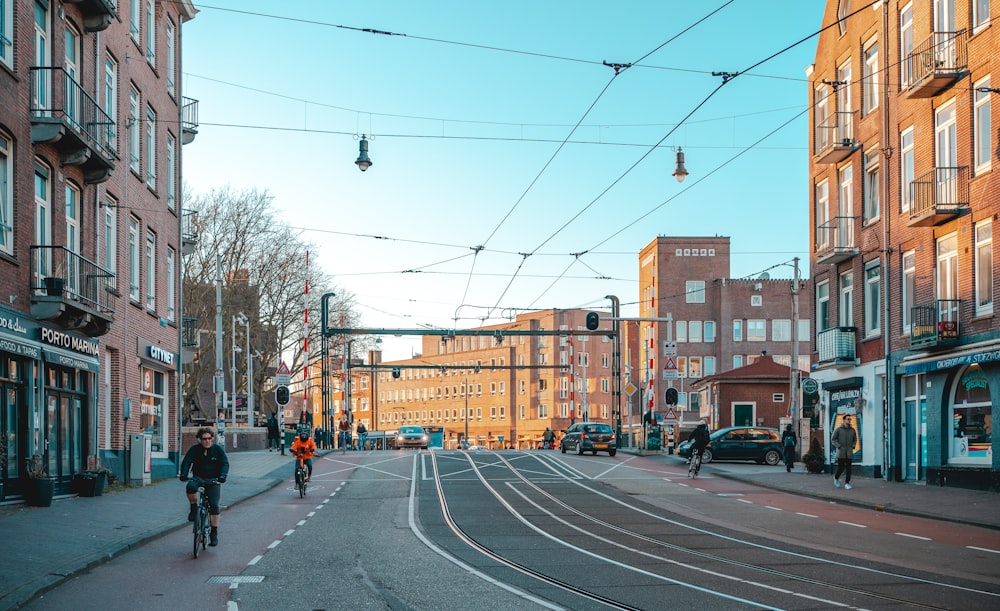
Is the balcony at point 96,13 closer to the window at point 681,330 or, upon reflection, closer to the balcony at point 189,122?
the balcony at point 189,122

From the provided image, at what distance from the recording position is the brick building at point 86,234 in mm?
21750

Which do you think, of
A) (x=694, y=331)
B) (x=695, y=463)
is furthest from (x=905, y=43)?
(x=694, y=331)

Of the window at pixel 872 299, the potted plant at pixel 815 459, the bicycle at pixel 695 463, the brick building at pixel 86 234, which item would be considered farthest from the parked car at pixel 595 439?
the brick building at pixel 86 234

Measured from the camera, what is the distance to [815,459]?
35.9 meters

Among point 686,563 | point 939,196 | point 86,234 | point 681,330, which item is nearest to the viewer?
point 686,563

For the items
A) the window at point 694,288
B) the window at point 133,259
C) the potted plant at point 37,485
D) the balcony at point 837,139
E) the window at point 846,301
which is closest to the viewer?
the potted plant at point 37,485

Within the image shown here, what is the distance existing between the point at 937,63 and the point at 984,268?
5433 mm

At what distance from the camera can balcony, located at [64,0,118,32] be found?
Answer: 25.2 meters

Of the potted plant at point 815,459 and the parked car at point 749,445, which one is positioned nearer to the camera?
the potted plant at point 815,459

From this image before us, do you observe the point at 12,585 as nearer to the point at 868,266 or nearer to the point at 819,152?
the point at 868,266

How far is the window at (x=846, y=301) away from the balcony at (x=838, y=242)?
0.64 meters

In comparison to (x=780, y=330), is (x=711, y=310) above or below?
above

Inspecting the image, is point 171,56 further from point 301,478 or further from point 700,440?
point 700,440

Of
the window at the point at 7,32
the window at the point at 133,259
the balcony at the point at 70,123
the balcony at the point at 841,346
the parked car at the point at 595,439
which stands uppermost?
the window at the point at 7,32
